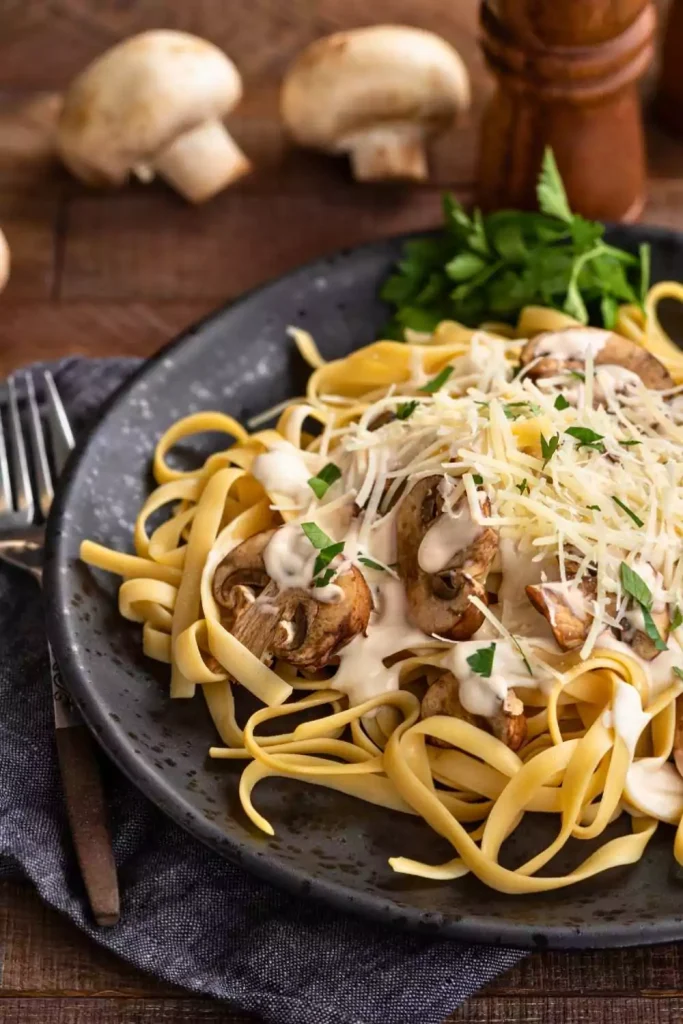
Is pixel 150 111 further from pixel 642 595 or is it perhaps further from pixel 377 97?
pixel 642 595

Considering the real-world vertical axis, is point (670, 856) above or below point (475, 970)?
above

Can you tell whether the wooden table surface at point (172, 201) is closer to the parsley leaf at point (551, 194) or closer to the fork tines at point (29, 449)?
the fork tines at point (29, 449)

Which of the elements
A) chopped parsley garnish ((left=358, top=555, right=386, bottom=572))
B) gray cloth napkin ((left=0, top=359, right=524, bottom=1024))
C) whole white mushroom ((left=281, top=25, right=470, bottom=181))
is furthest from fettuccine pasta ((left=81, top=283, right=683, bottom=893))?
whole white mushroom ((left=281, top=25, right=470, bottom=181))

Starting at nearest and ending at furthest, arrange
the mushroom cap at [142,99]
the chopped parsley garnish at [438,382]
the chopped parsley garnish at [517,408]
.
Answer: the chopped parsley garnish at [517,408], the chopped parsley garnish at [438,382], the mushroom cap at [142,99]

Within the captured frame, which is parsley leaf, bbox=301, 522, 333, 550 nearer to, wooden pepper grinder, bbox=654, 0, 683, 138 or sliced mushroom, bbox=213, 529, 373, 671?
sliced mushroom, bbox=213, 529, 373, 671

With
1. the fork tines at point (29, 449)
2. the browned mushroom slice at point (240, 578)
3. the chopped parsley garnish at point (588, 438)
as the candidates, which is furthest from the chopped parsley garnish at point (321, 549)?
the fork tines at point (29, 449)

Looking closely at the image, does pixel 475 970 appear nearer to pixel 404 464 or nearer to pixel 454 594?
pixel 454 594

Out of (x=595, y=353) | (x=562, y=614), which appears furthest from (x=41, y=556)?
(x=595, y=353)

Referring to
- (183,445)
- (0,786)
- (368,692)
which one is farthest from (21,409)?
(368,692)
